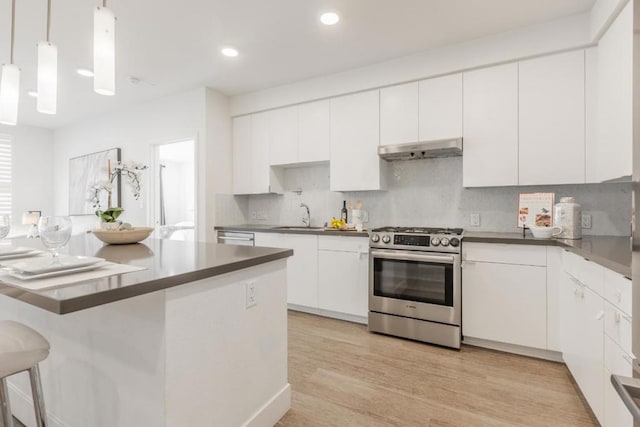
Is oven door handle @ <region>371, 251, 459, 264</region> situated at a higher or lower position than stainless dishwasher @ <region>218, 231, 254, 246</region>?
lower

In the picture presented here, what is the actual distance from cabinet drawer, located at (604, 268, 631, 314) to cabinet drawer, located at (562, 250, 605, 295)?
71 millimetres

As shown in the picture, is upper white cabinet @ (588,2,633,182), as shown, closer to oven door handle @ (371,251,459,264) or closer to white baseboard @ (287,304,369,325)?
oven door handle @ (371,251,459,264)

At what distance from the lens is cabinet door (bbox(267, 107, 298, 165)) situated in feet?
12.6

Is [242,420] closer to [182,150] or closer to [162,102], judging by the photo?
[162,102]

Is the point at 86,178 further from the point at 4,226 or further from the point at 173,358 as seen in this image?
the point at 173,358

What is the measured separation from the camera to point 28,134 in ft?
18.9

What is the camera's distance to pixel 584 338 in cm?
183

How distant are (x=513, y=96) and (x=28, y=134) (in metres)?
7.51

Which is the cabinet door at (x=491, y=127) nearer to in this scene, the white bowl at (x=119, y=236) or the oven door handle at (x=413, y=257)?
the oven door handle at (x=413, y=257)

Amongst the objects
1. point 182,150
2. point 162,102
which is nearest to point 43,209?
point 182,150

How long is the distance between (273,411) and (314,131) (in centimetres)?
283

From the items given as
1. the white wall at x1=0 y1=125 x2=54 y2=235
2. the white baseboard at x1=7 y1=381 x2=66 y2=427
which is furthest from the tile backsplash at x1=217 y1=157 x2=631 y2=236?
the white wall at x1=0 y1=125 x2=54 y2=235

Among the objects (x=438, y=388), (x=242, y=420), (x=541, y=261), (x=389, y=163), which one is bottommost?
(x=438, y=388)

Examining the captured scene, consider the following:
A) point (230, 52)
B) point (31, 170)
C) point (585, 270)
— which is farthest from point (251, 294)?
point (31, 170)
